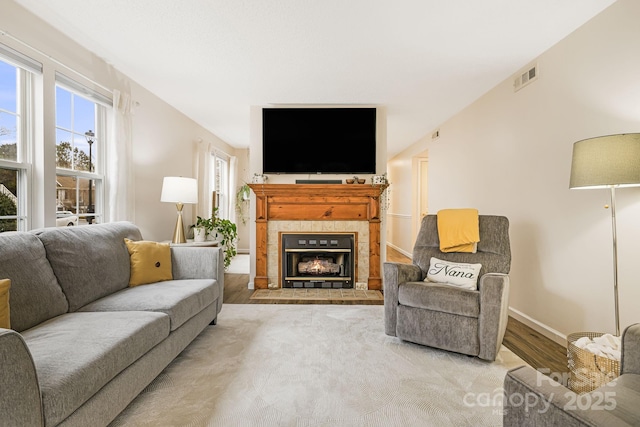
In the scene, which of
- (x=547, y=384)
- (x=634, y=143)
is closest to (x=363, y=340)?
(x=547, y=384)

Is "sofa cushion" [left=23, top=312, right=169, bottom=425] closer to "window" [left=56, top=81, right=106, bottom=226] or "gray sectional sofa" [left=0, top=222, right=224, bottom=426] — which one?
"gray sectional sofa" [left=0, top=222, right=224, bottom=426]

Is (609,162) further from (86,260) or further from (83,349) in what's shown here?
(86,260)

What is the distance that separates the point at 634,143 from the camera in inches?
64.5

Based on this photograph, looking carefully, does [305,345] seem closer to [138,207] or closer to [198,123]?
[138,207]

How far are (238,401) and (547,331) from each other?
2528 mm

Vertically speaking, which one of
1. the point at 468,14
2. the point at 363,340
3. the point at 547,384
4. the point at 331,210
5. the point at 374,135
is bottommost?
the point at 363,340

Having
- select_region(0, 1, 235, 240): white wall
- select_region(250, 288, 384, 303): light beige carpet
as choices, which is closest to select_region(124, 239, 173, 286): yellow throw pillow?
select_region(0, 1, 235, 240): white wall

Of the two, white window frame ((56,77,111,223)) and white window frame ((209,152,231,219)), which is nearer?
white window frame ((56,77,111,223))

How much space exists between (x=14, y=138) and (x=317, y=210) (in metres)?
2.91

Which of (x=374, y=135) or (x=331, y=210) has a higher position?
(x=374, y=135)

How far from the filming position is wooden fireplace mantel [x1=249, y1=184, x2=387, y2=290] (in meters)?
4.09

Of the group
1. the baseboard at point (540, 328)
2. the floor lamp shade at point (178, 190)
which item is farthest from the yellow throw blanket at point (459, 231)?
the floor lamp shade at point (178, 190)

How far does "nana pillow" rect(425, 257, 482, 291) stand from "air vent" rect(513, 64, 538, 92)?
1798 mm

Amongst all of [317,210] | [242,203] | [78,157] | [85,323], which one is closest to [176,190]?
[78,157]
